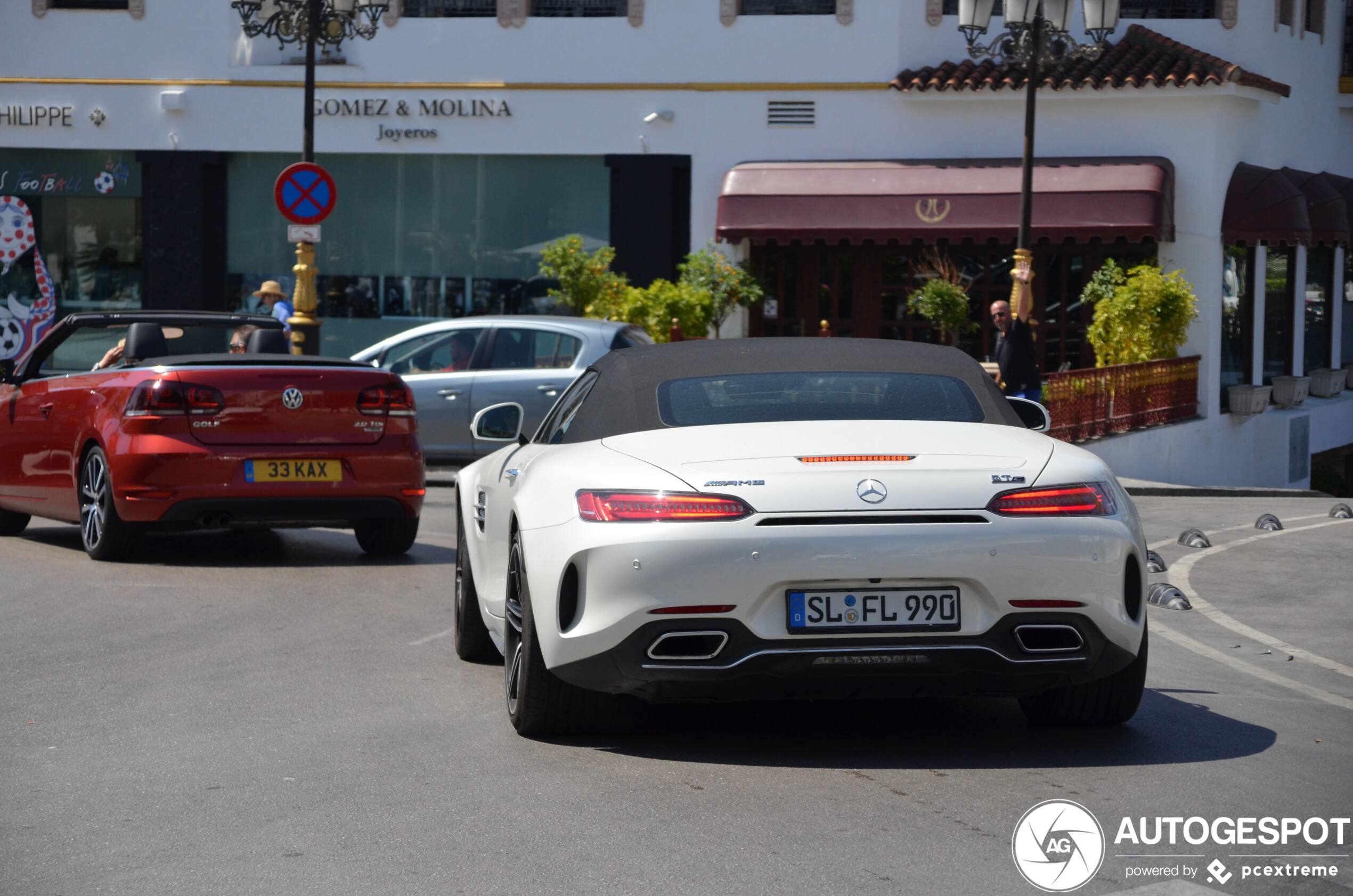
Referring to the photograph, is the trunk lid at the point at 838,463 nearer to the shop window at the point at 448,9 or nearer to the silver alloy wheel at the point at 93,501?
the silver alloy wheel at the point at 93,501

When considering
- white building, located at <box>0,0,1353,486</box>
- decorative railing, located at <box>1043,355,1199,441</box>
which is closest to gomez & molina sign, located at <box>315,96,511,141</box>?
white building, located at <box>0,0,1353,486</box>

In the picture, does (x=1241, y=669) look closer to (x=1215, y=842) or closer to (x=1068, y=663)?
(x=1068, y=663)

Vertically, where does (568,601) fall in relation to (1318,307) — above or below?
below

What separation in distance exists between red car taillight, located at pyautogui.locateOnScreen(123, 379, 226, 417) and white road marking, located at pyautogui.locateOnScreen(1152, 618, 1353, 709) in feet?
18.1

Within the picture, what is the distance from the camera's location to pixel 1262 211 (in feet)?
85.2

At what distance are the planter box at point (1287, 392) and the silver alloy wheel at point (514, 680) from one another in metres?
24.3

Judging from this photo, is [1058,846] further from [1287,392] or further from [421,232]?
[1287,392]

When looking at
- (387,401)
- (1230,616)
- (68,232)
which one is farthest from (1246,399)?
(68,232)

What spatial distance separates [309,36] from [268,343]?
366 inches

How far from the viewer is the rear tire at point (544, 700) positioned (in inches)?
227

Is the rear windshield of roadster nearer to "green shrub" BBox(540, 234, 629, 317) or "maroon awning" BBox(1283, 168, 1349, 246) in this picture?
"green shrub" BBox(540, 234, 629, 317)

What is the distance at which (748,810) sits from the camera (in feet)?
16.3

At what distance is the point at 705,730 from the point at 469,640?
5.97 ft

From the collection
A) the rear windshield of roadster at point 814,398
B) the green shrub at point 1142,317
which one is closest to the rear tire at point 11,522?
the rear windshield of roadster at point 814,398
